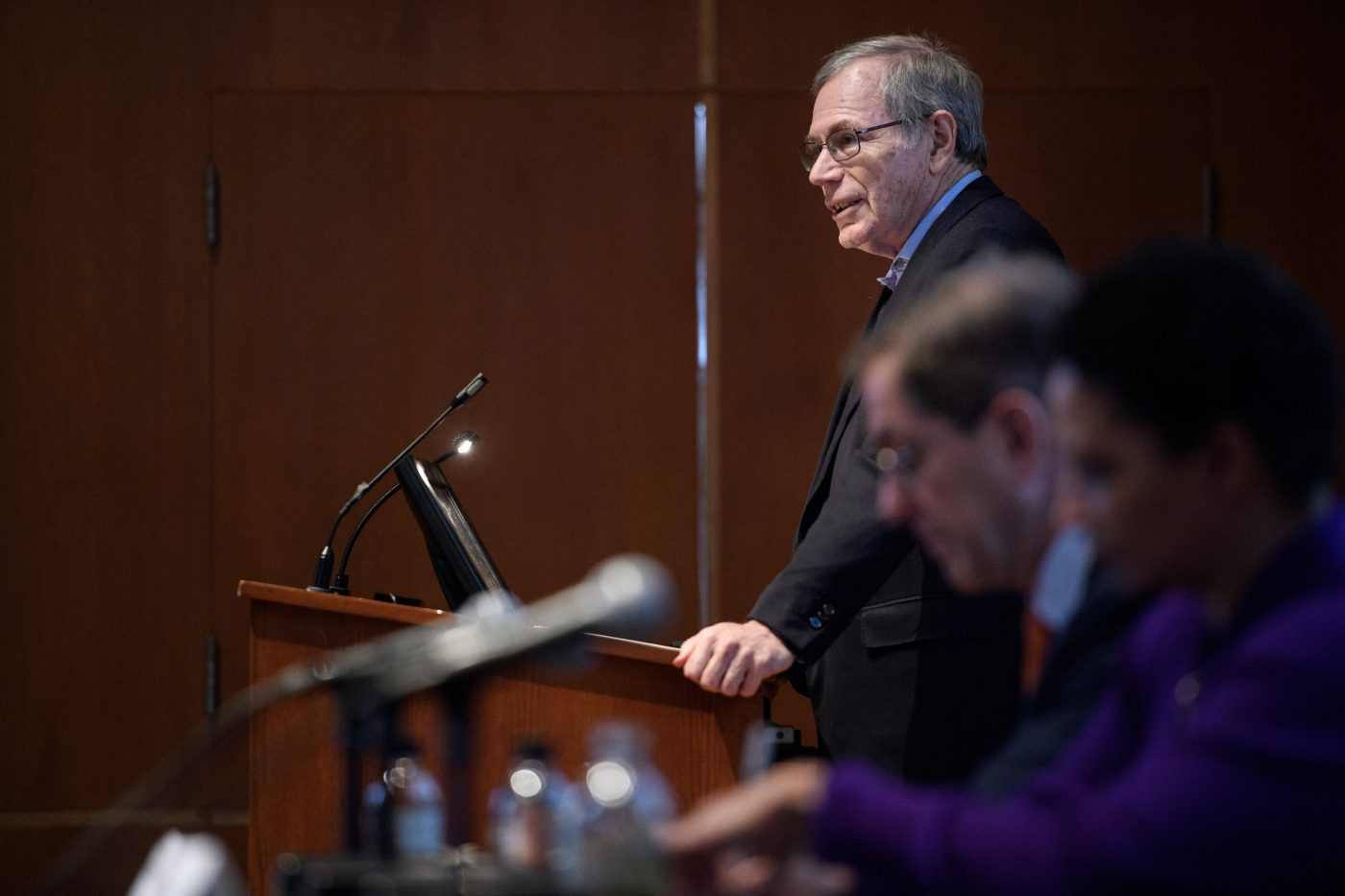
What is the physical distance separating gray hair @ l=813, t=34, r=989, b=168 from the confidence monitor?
105cm

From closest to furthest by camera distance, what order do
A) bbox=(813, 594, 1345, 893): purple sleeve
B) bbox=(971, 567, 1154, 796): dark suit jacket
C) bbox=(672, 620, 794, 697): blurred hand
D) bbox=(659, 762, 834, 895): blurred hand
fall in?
bbox=(813, 594, 1345, 893): purple sleeve
bbox=(659, 762, 834, 895): blurred hand
bbox=(971, 567, 1154, 796): dark suit jacket
bbox=(672, 620, 794, 697): blurred hand

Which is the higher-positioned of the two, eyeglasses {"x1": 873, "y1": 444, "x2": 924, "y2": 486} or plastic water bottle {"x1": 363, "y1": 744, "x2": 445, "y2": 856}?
eyeglasses {"x1": 873, "y1": 444, "x2": 924, "y2": 486}

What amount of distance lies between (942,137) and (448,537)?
114 centimetres

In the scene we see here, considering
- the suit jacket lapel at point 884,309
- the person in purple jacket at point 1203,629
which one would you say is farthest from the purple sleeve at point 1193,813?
the suit jacket lapel at point 884,309

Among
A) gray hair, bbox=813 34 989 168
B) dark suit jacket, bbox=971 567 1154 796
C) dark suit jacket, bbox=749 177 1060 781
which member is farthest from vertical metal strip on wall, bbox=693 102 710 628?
dark suit jacket, bbox=971 567 1154 796

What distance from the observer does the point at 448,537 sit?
2.50 meters

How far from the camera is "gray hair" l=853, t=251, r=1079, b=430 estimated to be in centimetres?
122

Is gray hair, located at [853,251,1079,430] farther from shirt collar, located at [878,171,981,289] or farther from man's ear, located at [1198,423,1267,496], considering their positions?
shirt collar, located at [878,171,981,289]

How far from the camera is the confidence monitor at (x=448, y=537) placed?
250 centimetres

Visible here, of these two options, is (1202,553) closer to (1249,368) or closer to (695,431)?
(1249,368)

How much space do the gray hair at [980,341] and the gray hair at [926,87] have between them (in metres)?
1.54

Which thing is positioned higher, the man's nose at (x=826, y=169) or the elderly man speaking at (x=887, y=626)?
the man's nose at (x=826, y=169)

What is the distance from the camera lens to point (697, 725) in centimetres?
226

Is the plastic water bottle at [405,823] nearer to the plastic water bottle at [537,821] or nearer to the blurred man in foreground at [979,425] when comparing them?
the plastic water bottle at [537,821]
